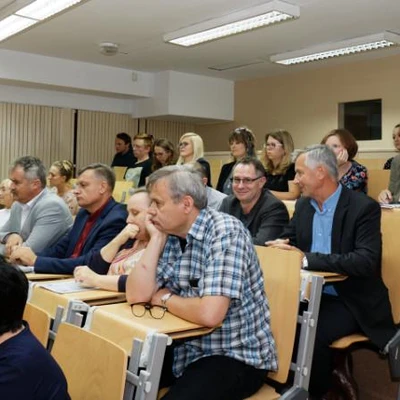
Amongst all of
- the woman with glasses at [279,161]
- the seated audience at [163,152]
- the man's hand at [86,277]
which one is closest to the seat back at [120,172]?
the seated audience at [163,152]

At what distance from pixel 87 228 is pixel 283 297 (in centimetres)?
138

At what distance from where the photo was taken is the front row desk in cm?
150

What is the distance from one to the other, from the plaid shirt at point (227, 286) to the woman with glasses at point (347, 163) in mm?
1879

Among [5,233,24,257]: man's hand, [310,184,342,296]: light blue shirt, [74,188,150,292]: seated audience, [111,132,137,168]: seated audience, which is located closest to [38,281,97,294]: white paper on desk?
[74,188,150,292]: seated audience

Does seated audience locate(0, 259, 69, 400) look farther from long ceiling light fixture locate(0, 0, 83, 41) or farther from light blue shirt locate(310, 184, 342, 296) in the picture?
long ceiling light fixture locate(0, 0, 83, 41)

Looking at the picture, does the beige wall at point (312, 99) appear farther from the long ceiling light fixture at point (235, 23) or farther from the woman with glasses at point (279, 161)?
the woman with glasses at point (279, 161)

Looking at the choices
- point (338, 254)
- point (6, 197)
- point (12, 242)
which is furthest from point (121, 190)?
point (338, 254)

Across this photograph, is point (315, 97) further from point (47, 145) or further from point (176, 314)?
point (176, 314)

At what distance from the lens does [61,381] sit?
50.6 inches

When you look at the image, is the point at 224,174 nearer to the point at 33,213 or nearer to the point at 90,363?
the point at 33,213

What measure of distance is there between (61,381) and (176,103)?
7285 millimetres

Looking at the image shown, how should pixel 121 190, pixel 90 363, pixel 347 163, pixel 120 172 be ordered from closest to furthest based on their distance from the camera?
pixel 90 363
pixel 347 163
pixel 121 190
pixel 120 172

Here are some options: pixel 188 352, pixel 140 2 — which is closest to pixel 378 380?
pixel 188 352

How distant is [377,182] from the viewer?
4.75m
